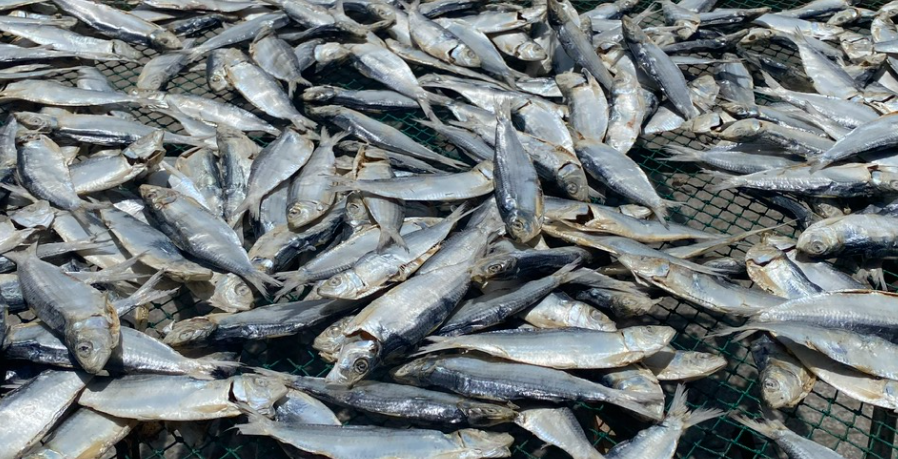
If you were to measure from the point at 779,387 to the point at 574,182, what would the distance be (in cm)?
153

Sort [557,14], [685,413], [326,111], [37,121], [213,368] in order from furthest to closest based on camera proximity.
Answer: [557,14] → [326,111] → [37,121] → [213,368] → [685,413]

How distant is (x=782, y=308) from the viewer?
11.6 ft

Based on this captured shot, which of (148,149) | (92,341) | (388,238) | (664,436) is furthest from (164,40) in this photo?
(664,436)

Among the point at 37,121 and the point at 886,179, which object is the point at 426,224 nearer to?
the point at 37,121

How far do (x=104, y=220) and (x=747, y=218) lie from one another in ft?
13.3

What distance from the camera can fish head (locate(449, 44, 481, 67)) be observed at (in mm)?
5246

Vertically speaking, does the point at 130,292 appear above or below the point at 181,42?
below

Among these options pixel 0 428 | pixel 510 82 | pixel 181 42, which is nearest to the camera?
pixel 0 428

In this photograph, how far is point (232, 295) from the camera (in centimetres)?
367

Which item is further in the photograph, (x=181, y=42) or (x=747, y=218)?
(x=181, y=42)

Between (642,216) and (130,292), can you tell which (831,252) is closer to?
(642,216)

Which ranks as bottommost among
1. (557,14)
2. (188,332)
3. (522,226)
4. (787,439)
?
(787,439)

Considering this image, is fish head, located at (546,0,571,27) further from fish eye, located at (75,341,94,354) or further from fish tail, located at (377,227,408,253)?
fish eye, located at (75,341,94,354)

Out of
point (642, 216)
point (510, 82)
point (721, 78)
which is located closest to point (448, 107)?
point (510, 82)
